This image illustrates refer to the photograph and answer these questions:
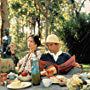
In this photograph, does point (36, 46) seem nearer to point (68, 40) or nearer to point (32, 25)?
point (68, 40)

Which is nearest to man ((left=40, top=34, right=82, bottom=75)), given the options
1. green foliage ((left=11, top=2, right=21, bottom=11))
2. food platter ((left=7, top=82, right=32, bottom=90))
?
food platter ((left=7, top=82, right=32, bottom=90))

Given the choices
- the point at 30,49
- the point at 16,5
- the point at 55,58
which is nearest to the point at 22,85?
the point at 55,58

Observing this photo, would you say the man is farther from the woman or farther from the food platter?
the food platter

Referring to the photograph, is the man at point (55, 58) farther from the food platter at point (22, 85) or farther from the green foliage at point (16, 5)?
the green foliage at point (16, 5)

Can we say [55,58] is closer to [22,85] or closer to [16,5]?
[22,85]

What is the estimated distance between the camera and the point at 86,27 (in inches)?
582

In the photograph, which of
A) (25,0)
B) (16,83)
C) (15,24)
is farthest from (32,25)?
(16,83)

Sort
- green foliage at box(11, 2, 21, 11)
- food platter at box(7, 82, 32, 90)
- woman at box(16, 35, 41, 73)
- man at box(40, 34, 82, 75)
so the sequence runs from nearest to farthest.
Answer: food platter at box(7, 82, 32, 90), man at box(40, 34, 82, 75), woman at box(16, 35, 41, 73), green foliage at box(11, 2, 21, 11)

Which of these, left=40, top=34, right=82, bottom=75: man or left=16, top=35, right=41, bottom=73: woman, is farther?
left=16, top=35, right=41, bottom=73: woman

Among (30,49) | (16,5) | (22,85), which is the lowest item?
(22,85)

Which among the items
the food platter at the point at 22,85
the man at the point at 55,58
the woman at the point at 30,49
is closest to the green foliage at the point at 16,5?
the woman at the point at 30,49

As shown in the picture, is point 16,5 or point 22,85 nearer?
point 22,85

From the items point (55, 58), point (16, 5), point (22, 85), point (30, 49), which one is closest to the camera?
point (22, 85)

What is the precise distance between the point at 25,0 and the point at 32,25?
4.64m
